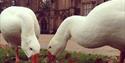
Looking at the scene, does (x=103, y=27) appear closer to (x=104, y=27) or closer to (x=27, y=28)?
(x=104, y=27)

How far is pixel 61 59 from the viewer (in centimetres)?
828

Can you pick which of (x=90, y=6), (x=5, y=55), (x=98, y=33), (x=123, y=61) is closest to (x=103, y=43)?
(x=98, y=33)

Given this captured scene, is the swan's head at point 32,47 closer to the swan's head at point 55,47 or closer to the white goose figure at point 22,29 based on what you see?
the white goose figure at point 22,29

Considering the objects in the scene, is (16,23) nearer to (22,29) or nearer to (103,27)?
(22,29)

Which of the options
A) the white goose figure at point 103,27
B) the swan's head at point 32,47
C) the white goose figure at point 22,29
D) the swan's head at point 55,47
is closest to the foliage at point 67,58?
the white goose figure at point 22,29

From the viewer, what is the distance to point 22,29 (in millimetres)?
6344

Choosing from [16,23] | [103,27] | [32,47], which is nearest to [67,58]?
[16,23]

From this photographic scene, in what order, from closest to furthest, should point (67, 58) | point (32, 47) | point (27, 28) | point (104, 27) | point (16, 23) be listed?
1. point (104, 27)
2. point (32, 47)
3. point (27, 28)
4. point (16, 23)
5. point (67, 58)

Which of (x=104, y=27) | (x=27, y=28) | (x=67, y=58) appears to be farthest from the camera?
(x=67, y=58)

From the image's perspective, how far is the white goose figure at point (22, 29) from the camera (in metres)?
6.12

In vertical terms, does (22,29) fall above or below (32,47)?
above

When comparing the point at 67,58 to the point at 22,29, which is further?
the point at 67,58

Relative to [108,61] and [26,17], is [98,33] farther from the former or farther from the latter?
[108,61]

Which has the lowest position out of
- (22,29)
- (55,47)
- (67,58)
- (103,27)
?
(67,58)
